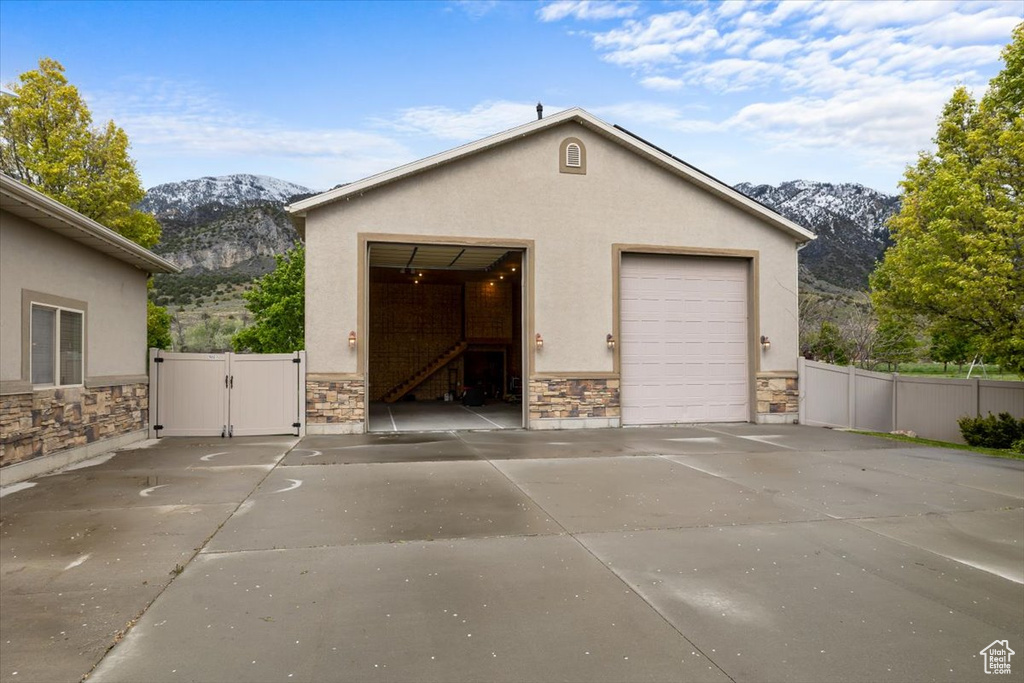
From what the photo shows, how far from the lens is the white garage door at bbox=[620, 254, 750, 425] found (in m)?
14.4

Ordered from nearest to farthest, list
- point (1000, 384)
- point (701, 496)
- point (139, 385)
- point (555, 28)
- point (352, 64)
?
1. point (701, 496)
2. point (139, 385)
3. point (1000, 384)
4. point (555, 28)
5. point (352, 64)

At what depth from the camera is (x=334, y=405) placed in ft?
42.1

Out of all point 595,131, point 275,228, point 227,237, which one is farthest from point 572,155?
point 275,228

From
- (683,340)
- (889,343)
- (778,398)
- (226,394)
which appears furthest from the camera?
(889,343)

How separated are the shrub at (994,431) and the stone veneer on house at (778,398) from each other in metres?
3.38

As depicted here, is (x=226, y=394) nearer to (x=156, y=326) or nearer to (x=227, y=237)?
(x=156, y=326)

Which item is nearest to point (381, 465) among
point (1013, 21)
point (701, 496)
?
point (701, 496)

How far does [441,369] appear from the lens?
2433cm

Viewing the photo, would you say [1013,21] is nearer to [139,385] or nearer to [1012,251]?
[1012,251]

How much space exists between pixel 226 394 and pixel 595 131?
32.5 ft

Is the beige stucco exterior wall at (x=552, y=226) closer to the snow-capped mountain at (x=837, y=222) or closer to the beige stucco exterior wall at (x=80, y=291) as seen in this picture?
the beige stucco exterior wall at (x=80, y=291)

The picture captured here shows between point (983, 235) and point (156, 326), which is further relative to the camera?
point (156, 326)

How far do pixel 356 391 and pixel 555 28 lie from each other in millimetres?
17936

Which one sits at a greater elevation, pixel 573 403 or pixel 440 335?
Answer: pixel 440 335
